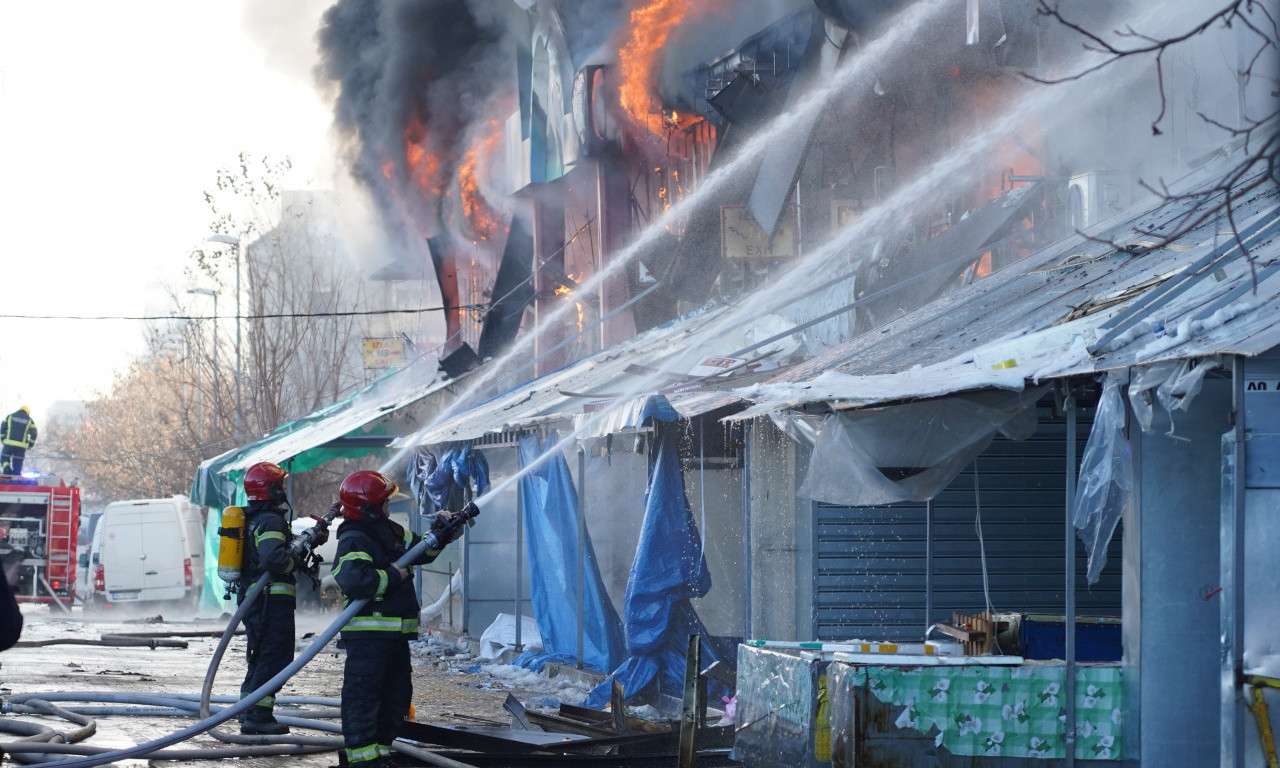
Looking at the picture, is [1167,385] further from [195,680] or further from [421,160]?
[421,160]

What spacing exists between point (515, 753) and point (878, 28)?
1045 centimetres

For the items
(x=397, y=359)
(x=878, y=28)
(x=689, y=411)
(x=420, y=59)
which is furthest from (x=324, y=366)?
(x=689, y=411)

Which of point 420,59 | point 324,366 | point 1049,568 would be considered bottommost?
point 1049,568

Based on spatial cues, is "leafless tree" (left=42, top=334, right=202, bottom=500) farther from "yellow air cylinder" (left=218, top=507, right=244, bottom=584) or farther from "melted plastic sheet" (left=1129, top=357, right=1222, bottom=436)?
"melted plastic sheet" (left=1129, top=357, right=1222, bottom=436)

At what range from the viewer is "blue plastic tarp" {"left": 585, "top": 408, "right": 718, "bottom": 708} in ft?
38.5

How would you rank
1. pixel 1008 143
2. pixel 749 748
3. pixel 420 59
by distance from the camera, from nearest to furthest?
1. pixel 749 748
2. pixel 1008 143
3. pixel 420 59

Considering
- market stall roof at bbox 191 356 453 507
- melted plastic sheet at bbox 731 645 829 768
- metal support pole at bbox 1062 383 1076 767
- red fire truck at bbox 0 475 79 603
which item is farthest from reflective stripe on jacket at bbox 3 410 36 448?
metal support pole at bbox 1062 383 1076 767

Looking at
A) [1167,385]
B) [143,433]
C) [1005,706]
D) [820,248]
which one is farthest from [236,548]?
[143,433]

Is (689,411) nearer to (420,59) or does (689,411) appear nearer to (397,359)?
(420,59)

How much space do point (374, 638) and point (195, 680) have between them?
22.5 feet

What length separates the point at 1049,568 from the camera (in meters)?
11.2

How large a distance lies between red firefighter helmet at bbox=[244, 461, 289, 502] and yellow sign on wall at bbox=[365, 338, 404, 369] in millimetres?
26075

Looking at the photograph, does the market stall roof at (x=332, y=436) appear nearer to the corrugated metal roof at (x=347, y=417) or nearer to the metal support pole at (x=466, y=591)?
the corrugated metal roof at (x=347, y=417)

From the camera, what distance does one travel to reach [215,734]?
9805 mm
